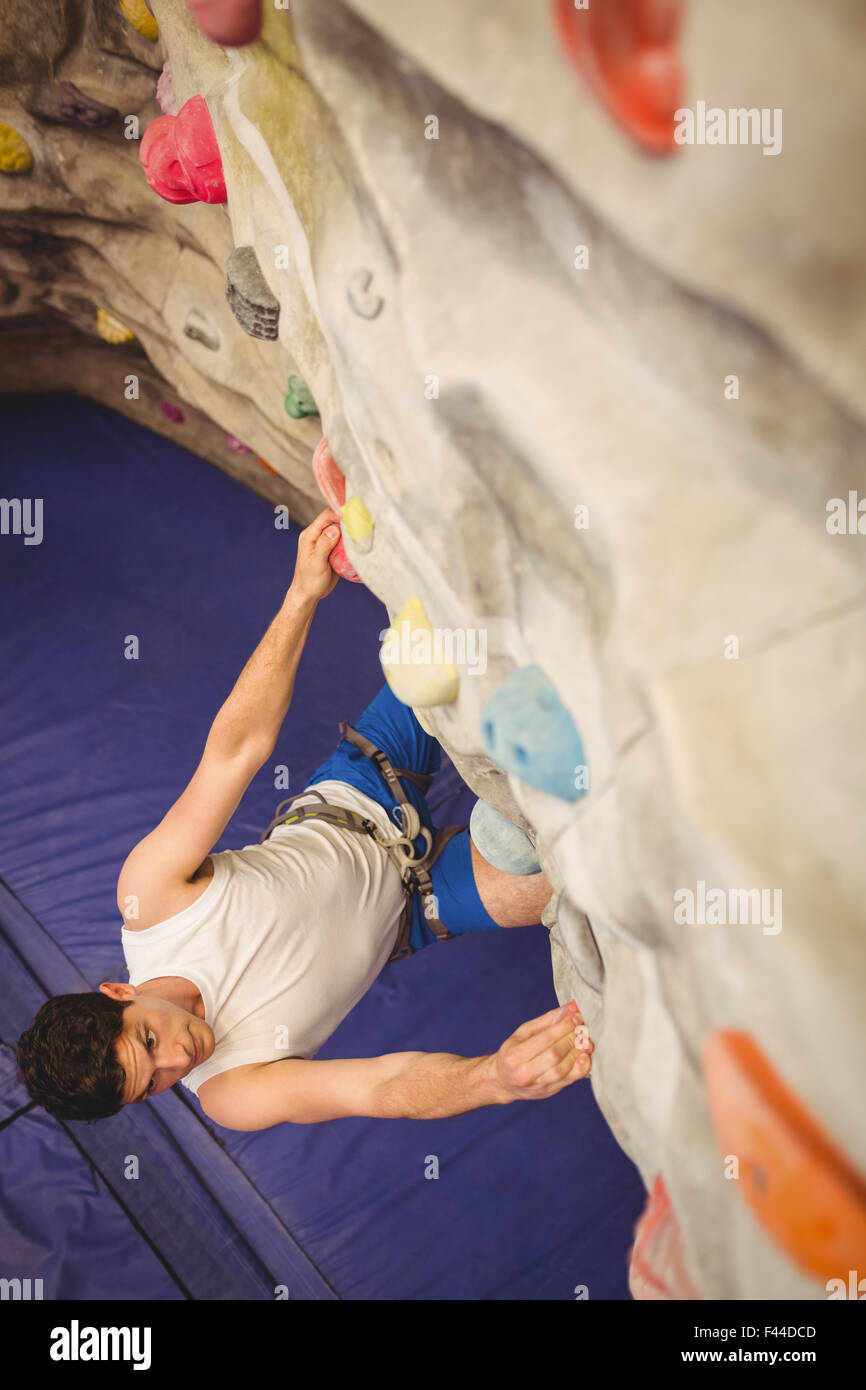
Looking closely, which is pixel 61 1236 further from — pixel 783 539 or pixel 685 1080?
pixel 783 539

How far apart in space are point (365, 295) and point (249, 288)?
673 millimetres

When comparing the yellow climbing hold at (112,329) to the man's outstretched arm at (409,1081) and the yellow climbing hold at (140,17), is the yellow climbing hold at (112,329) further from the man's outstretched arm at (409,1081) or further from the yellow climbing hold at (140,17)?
the man's outstretched arm at (409,1081)

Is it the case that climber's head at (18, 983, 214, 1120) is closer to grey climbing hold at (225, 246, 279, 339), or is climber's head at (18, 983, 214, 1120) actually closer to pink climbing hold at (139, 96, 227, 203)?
grey climbing hold at (225, 246, 279, 339)

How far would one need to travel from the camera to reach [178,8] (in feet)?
5.25

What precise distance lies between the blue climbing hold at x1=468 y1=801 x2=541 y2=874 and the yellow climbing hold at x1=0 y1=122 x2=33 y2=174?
6.94 ft

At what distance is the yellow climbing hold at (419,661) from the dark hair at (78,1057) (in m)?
0.86

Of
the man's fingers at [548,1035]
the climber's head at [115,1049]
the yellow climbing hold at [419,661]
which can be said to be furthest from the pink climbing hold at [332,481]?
the climber's head at [115,1049]

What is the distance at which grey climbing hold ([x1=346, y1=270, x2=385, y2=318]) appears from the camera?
3.26ft

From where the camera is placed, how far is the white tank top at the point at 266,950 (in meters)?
1.67

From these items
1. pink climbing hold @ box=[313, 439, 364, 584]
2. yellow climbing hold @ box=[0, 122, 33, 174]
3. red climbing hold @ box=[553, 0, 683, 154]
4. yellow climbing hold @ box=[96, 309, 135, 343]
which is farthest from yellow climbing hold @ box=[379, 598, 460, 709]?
yellow climbing hold @ box=[96, 309, 135, 343]

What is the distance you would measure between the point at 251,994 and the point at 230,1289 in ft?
2.86

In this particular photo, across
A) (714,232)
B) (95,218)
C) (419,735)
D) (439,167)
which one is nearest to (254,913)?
(419,735)

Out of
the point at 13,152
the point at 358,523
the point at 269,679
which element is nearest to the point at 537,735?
the point at 358,523

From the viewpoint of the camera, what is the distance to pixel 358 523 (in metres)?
1.33
